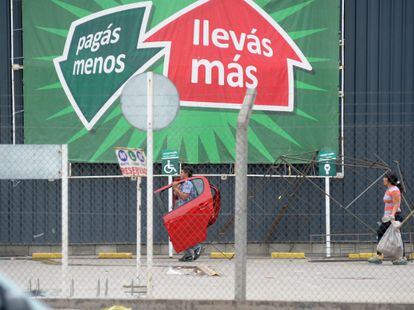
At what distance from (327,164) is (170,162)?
2.92m

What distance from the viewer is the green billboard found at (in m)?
17.5

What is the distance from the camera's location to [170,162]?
687 inches

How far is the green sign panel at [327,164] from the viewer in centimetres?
1759

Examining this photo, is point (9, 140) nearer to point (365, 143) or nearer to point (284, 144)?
point (284, 144)

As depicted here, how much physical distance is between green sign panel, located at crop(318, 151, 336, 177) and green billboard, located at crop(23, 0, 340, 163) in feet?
0.58

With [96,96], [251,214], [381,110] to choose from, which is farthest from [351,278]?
[96,96]

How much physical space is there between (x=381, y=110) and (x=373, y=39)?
137cm

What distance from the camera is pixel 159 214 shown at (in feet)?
58.4

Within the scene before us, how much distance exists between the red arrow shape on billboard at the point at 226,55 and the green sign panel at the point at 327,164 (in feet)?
3.47

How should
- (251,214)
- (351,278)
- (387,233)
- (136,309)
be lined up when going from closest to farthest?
(136,309)
(351,278)
(387,233)
(251,214)

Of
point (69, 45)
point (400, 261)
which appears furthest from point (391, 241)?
point (69, 45)

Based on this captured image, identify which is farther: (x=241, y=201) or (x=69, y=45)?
(x=69, y=45)

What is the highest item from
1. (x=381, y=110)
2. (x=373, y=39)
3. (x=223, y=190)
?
(x=373, y=39)

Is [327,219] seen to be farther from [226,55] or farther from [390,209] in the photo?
[226,55]
